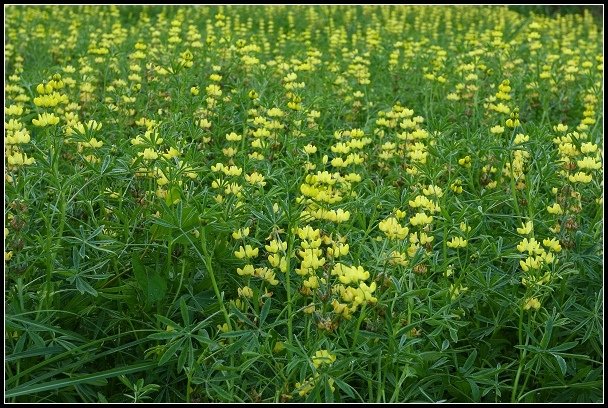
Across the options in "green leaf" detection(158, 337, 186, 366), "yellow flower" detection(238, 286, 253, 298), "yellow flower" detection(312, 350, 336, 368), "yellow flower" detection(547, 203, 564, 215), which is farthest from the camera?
"yellow flower" detection(547, 203, 564, 215)

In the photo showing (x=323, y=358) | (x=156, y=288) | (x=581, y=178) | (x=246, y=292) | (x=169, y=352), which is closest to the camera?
(x=323, y=358)

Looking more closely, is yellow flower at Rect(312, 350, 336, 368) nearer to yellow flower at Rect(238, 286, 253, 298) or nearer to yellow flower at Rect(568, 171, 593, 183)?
yellow flower at Rect(238, 286, 253, 298)

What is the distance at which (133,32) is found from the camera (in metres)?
6.20

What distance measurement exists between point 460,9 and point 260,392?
810cm

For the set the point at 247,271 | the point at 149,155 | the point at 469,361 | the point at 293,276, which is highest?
the point at 149,155

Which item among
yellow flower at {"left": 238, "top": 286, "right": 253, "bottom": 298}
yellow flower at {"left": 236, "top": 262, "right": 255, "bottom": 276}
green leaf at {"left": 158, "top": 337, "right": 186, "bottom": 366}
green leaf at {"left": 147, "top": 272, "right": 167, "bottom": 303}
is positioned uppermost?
yellow flower at {"left": 236, "top": 262, "right": 255, "bottom": 276}

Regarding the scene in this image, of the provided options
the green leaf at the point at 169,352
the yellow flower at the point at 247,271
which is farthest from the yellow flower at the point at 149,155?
the green leaf at the point at 169,352

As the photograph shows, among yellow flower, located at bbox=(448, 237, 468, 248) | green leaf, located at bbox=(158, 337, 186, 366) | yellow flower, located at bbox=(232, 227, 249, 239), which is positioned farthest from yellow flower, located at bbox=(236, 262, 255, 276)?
yellow flower, located at bbox=(448, 237, 468, 248)

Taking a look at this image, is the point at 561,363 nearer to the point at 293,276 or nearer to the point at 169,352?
the point at 293,276

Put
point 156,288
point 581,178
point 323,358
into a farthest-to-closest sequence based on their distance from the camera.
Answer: point 581,178 → point 156,288 → point 323,358

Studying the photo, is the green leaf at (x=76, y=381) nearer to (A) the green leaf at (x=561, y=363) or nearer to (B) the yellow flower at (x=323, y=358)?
(B) the yellow flower at (x=323, y=358)

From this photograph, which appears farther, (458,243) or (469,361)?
(458,243)

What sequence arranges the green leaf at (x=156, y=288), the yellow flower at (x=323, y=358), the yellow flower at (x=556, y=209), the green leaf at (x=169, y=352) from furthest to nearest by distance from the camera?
the yellow flower at (x=556, y=209)
the green leaf at (x=156, y=288)
the green leaf at (x=169, y=352)
the yellow flower at (x=323, y=358)

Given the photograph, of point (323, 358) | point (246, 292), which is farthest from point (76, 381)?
point (323, 358)
